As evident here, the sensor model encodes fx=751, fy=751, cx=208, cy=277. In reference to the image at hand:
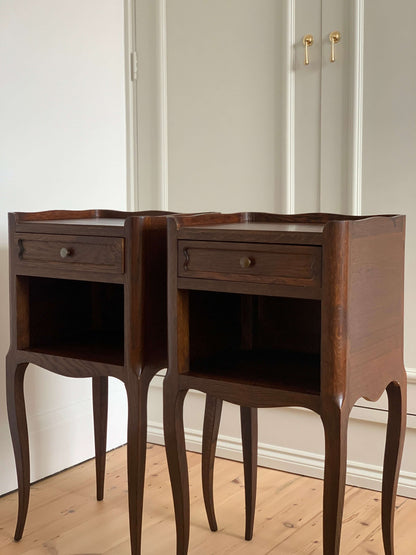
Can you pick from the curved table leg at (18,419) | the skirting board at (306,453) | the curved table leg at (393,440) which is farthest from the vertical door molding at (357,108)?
the curved table leg at (18,419)

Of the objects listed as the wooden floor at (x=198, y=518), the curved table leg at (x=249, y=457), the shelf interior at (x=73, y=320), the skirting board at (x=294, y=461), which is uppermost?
the shelf interior at (x=73, y=320)

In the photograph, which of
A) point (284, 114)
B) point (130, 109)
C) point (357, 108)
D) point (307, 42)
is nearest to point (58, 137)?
point (130, 109)

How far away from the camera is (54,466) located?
8.51 feet

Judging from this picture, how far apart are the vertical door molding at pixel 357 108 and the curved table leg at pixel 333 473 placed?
992 mm

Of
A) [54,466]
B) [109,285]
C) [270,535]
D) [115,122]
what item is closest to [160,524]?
[270,535]

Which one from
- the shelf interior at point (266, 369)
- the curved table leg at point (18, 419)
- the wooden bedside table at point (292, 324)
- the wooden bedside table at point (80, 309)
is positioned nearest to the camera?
the wooden bedside table at point (292, 324)

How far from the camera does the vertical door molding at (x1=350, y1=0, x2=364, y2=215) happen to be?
2.31 meters

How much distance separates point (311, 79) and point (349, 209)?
1.47 ft

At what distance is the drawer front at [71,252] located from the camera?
1833 millimetres

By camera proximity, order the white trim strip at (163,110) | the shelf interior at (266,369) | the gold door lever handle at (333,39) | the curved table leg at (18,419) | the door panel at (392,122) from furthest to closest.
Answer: the white trim strip at (163,110) → the gold door lever handle at (333,39) → the door panel at (392,122) → the curved table leg at (18,419) → the shelf interior at (266,369)

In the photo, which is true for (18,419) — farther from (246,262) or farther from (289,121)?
(289,121)

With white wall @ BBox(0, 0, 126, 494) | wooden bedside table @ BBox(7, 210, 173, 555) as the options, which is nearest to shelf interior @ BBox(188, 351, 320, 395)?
wooden bedside table @ BBox(7, 210, 173, 555)

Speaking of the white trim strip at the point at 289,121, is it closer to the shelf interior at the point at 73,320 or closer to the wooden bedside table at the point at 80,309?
the wooden bedside table at the point at 80,309

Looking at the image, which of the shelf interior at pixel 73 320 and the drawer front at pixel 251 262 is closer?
the drawer front at pixel 251 262
